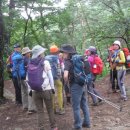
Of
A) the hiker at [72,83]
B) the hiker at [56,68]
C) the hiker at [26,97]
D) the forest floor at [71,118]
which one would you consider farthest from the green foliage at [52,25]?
the hiker at [72,83]

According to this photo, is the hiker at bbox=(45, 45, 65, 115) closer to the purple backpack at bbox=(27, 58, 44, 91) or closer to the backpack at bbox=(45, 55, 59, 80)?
the backpack at bbox=(45, 55, 59, 80)

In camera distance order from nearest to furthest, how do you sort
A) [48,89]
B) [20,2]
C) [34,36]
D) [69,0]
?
[48,89], [20,2], [34,36], [69,0]

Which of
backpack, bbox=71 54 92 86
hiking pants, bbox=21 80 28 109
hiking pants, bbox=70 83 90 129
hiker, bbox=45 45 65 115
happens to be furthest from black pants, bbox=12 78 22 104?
backpack, bbox=71 54 92 86

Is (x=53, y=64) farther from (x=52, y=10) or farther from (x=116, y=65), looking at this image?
(x=52, y=10)

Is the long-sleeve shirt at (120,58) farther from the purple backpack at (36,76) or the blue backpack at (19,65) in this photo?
the purple backpack at (36,76)

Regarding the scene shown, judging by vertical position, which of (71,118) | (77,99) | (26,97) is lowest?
(71,118)

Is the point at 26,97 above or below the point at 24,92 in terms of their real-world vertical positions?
below

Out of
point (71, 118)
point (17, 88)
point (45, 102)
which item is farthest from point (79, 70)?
point (17, 88)

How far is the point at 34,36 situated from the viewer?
20.8 metres

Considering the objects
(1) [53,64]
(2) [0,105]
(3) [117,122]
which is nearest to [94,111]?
(3) [117,122]

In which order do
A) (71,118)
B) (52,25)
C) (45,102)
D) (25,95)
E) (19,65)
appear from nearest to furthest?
(45,102)
(71,118)
(19,65)
(25,95)
(52,25)

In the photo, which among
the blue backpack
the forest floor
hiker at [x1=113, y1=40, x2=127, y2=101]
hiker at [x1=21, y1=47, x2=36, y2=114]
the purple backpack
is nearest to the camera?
the purple backpack

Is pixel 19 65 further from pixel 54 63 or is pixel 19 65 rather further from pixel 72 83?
pixel 72 83

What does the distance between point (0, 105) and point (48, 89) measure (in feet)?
14.3
